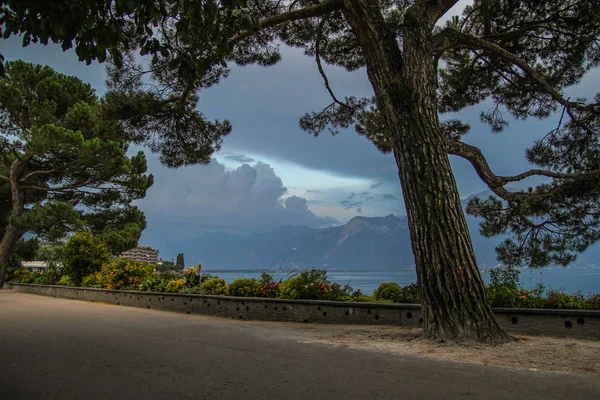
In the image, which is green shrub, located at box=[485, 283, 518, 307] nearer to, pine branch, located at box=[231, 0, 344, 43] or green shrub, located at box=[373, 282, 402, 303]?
green shrub, located at box=[373, 282, 402, 303]

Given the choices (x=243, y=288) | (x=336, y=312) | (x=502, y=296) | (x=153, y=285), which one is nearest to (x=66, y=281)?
(x=153, y=285)

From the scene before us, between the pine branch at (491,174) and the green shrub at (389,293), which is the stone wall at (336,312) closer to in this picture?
the green shrub at (389,293)

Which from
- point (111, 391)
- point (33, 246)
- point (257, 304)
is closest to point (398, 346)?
point (111, 391)

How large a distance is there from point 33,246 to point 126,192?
8368 millimetres

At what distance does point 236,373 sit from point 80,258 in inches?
600

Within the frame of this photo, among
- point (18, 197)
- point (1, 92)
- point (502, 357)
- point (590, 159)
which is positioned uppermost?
point (1, 92)

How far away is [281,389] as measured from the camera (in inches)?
119

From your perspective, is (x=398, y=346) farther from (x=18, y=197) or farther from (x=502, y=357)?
(x=18, y=197)

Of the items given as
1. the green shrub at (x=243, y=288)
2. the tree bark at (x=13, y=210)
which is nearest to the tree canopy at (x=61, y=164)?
the tree bark at (x=13, y=210)

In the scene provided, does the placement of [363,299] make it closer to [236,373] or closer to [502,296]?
[502,296]

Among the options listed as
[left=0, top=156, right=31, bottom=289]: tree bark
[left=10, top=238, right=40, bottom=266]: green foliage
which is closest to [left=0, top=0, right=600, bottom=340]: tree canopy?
[left=0, top=156, right=31, bottom=289]: tree bark

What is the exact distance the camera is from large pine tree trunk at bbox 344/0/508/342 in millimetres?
5070

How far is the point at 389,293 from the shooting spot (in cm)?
749

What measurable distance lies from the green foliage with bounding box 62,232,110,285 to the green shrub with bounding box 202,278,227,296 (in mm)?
8610
